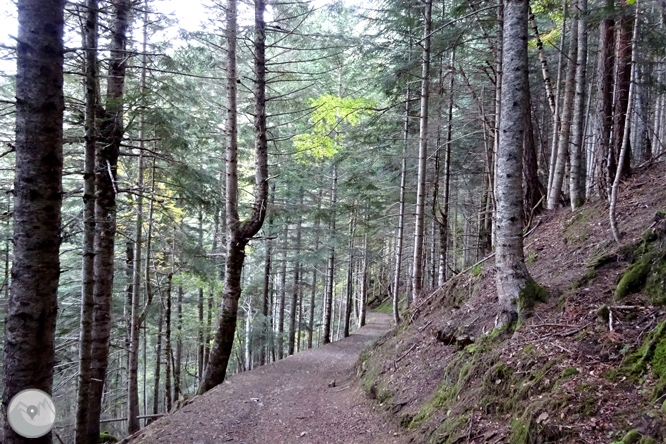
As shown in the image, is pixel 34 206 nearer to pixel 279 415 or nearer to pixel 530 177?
pixel 279 415

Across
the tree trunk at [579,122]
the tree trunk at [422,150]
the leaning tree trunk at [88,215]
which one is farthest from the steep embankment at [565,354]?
the leaning tree trunk at [88,215]

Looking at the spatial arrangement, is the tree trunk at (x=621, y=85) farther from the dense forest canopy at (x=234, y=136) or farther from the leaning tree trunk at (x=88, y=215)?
the leaning tree trunk at (x=88, y=215)

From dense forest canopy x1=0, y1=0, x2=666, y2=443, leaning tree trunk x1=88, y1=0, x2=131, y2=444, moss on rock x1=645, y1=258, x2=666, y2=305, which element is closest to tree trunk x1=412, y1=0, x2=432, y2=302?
dense forest canopy x1=0, y1=0, x2=666, y2=443

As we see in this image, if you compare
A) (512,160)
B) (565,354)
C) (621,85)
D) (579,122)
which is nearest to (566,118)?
(579,122)

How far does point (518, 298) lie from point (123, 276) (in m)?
12.1

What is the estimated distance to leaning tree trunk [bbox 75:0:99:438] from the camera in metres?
4.67

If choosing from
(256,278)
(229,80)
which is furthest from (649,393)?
(256,278)

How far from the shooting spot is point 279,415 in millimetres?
6645

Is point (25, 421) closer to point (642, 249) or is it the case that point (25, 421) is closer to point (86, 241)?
point (86, 241)

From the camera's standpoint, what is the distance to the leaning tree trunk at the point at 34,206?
9.04ft

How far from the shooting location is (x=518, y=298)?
4.44m

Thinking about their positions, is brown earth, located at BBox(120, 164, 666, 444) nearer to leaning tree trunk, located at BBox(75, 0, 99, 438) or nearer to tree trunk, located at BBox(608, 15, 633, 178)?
tree trunk, located at BBox(608, 15, 633, 178)

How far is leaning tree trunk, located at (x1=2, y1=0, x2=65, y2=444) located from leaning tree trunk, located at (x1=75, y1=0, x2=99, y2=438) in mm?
1755

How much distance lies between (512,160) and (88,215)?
553 cm
